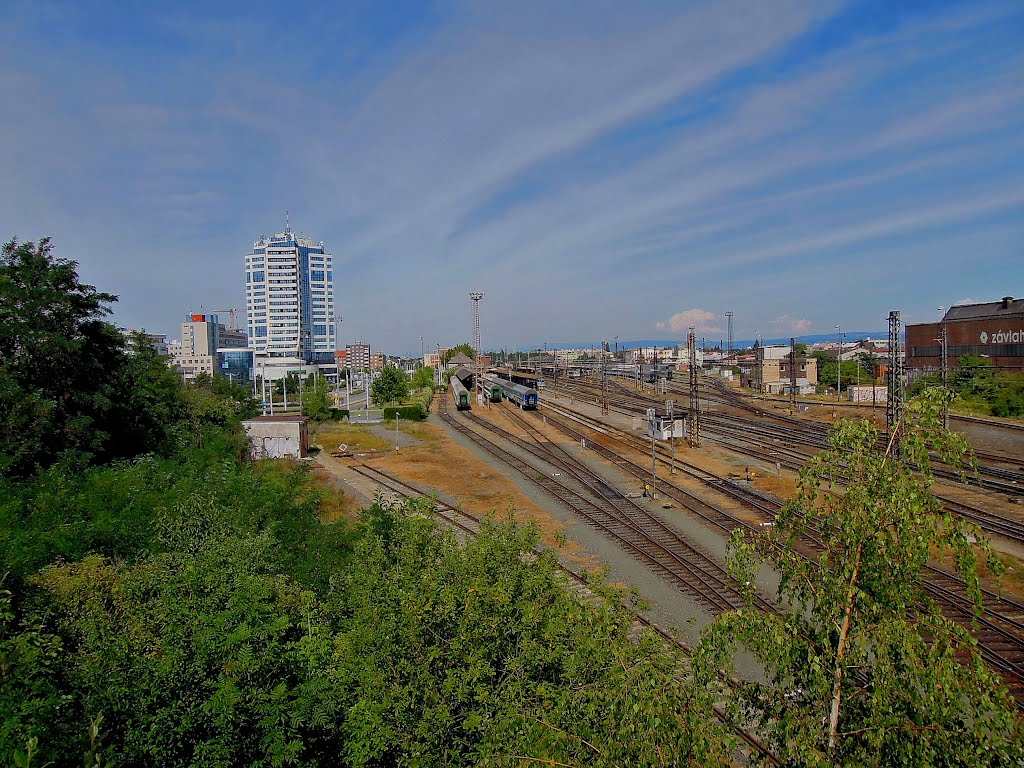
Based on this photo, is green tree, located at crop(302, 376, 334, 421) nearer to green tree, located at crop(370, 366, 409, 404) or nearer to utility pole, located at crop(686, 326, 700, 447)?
green tree, located at crop(370, 366, 409, 404)

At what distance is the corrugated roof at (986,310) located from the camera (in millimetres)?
49312

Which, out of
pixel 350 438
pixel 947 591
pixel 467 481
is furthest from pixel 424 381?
pixel 947 591

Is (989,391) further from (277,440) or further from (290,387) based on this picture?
(290,387)

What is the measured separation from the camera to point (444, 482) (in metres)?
26.9

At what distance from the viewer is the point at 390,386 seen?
54.6 m

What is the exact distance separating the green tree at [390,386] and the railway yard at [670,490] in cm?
928

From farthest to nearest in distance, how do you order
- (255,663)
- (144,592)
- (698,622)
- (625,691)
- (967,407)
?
(967,407) → (698,622) → (144,592) → (255,663) → (625,691)

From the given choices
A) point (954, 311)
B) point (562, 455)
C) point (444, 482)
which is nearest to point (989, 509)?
point (562, 455)

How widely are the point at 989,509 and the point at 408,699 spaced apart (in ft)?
73.8

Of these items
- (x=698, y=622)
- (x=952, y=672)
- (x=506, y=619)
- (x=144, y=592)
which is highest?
(x=952, y=672)

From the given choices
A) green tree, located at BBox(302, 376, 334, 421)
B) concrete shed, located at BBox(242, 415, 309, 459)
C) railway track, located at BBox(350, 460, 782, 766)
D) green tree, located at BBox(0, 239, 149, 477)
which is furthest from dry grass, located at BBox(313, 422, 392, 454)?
green tree, located at BBox(0, 239, 149, 477)

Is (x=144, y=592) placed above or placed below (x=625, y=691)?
below

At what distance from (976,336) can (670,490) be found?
44715 millimetres

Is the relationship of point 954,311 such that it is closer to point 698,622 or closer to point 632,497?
point 632,497
